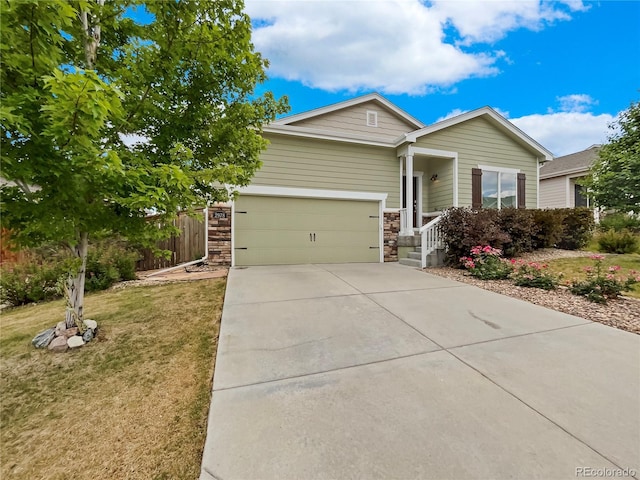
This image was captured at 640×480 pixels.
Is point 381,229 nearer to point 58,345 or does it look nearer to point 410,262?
point 410,262

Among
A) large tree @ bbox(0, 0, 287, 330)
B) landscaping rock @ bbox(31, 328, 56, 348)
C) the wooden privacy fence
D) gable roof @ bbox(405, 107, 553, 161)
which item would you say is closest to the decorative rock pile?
landscaping rock @ bbox(31, 328, 56, 348)

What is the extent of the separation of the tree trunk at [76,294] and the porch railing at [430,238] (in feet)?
23.3

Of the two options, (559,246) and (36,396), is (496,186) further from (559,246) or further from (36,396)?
(36,396)

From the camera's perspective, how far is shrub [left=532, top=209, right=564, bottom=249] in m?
8.23

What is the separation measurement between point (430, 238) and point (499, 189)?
4176 millimetres

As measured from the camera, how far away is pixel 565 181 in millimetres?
15406

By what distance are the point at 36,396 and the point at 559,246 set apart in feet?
41.6

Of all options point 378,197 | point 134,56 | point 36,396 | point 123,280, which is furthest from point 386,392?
point 378,197

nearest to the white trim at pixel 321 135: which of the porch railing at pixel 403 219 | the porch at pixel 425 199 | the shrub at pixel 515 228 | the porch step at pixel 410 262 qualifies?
the porch at pixel 425 199

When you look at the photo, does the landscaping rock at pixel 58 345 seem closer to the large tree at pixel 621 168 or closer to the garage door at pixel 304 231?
the garage door at pixel 304 231

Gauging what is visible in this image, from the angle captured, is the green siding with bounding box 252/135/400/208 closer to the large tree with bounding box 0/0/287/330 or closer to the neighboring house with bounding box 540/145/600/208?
the large tree with bounding box 0/0/287/330

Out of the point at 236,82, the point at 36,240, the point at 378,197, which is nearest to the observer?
the point at 36,240

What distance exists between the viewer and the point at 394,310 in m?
3.96

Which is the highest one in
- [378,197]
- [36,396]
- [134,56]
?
[134,56]
